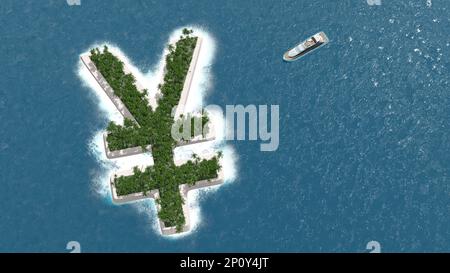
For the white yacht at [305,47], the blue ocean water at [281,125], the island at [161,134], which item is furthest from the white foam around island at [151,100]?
the white yacht at [305,47]

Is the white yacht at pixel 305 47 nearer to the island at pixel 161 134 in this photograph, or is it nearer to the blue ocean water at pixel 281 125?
the blue ocean water at pixel 281 125

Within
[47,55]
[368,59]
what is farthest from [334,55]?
[47,55]

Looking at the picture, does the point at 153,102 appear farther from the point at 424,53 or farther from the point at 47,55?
the point at 424,53

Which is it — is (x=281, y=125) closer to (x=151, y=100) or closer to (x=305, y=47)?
Result: (x=305, y=47)
